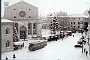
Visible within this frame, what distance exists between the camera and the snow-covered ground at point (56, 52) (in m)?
2.32

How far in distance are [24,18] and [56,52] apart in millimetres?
603

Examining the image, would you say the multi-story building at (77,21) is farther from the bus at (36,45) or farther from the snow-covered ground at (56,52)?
the bus at (36,45)

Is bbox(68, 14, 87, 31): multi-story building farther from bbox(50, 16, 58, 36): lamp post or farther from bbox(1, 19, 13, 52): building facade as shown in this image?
bbox(1, 19, 13, 52): building facade

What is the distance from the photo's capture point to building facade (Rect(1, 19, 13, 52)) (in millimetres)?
2246

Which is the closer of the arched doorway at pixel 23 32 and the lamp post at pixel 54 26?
the arched doorway at pixel 23 32

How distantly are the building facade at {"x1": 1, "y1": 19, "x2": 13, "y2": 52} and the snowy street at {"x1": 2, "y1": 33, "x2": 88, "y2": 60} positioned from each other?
0.08m

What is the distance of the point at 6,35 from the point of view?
2.29 m

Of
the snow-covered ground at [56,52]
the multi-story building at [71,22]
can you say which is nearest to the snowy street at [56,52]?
the snow-covered ground at [56,52]

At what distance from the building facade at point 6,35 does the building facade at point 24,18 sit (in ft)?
0.24

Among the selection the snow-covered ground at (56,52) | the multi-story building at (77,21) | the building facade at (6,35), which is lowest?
the snow-covered ground at (56,52)

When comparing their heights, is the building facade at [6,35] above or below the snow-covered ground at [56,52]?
above

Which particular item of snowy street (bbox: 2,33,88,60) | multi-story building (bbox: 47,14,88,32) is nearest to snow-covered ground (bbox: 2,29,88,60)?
snowy street (bbox: 2,33,88,60)

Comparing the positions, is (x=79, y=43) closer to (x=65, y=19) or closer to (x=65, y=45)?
(x=65, y=45)

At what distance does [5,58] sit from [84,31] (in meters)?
1.08
